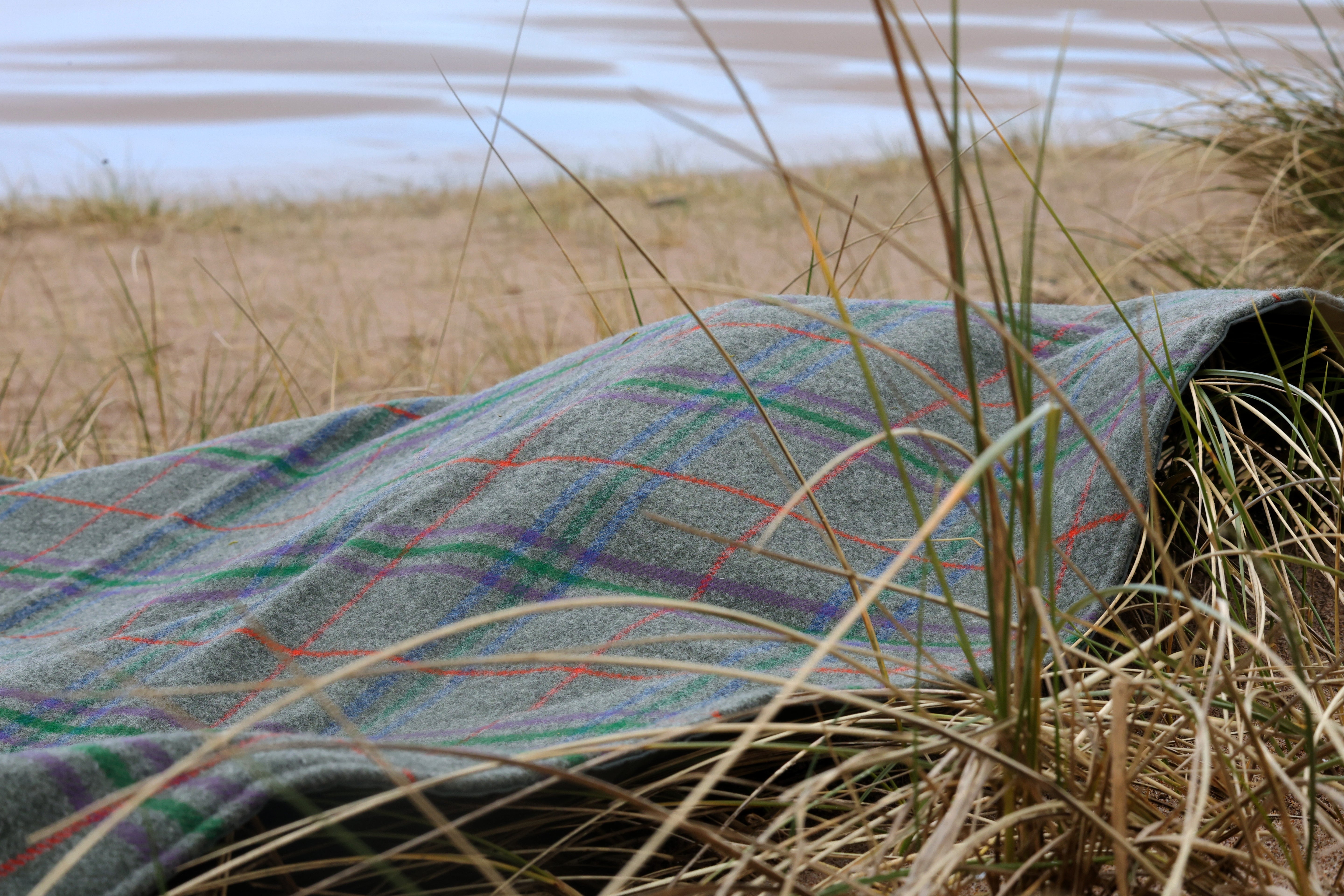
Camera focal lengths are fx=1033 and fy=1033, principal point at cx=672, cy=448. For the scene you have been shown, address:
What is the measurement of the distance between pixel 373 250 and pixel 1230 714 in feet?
13.9

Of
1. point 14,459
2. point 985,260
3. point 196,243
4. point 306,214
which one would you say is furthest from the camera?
point 306,214

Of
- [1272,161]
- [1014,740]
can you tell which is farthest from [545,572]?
[1272,161]

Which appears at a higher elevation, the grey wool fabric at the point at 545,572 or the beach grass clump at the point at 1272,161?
the beach grass clump at the point at 1272,161

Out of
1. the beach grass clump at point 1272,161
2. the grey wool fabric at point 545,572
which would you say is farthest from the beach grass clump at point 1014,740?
the beach grass clump at point 1272,161

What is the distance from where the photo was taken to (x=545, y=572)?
101cm

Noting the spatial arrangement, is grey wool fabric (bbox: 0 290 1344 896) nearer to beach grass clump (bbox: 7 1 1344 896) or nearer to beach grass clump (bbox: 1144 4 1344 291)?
beach grass clump (bbox: 7 1 1344 896)

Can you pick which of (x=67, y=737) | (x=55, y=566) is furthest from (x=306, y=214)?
(x=67, y=737)

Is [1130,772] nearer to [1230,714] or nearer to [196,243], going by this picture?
[1230,714]

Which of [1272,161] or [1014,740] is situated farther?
[1272,161]

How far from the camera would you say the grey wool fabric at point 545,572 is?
0.69 meters

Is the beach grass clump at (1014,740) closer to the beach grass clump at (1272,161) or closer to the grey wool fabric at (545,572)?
the grey wool fabric at (545,572)

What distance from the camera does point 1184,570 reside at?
106cm

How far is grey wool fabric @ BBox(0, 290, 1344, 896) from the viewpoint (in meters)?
0.69

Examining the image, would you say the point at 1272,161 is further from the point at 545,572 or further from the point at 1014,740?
the point at 1014,740
